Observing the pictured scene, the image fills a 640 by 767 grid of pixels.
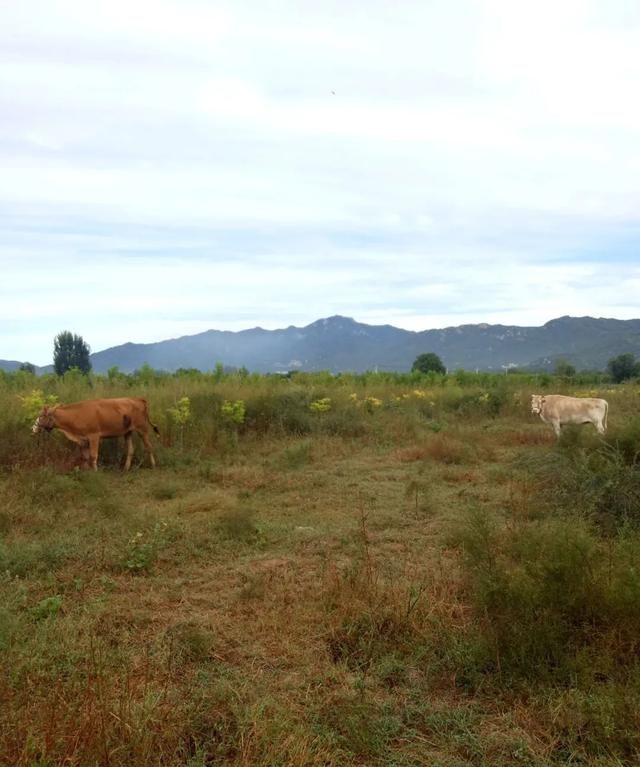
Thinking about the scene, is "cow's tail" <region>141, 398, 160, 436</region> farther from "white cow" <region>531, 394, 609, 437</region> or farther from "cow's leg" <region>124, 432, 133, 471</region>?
"white cow" <region>531, 394, 609, 437</region>

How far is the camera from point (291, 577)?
15.7 ft

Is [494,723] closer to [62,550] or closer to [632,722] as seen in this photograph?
[632,722]

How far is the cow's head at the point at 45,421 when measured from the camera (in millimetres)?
8758

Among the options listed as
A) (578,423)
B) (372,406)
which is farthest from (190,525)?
(372,406)

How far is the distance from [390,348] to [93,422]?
151 m

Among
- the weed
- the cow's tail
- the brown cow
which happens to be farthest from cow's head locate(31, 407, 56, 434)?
the weed

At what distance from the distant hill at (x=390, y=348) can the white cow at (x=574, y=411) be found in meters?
74.6

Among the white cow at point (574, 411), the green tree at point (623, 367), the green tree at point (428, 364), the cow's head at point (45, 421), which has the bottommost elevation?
the white cow at point (574, 411)

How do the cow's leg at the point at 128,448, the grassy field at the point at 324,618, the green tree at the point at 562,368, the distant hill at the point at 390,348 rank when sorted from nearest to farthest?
the grassy field at the point at 324,618 < the cow's leg at the point at 128,448 < the green tree at the point at 562,368 < the distant hill at the point at 390,348

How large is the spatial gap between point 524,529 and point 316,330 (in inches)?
7487

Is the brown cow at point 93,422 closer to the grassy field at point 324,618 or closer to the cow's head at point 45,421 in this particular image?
the cow's head at point 45,421

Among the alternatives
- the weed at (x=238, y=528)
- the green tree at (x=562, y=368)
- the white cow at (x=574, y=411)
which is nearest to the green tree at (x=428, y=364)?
the green tree at (x=562, y=368)

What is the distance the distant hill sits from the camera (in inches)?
4201

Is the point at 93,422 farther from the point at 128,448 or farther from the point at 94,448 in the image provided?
the point at 128,448
